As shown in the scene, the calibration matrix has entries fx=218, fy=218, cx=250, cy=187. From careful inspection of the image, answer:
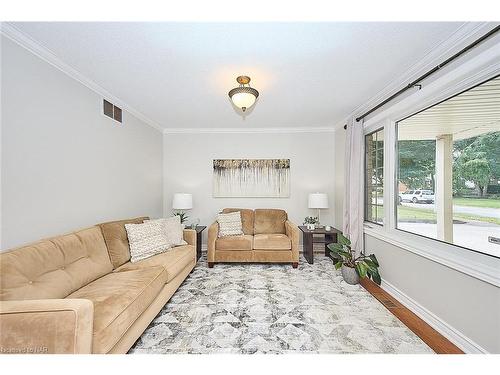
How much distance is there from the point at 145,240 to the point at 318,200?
2.96 meters

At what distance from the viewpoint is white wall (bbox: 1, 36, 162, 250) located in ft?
5.61

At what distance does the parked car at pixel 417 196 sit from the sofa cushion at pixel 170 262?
9.28 feet

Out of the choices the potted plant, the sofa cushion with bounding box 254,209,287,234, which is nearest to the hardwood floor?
the potted plant

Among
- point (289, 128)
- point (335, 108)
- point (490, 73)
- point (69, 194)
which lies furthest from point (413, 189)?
point (69, 194)

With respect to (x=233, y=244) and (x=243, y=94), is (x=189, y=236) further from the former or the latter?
(x=243, y=94)

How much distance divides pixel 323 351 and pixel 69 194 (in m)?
2.76

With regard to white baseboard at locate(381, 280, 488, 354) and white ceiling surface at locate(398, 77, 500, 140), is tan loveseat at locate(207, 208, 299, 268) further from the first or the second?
white ceiling surface at locate(398, 77, 500, 140)

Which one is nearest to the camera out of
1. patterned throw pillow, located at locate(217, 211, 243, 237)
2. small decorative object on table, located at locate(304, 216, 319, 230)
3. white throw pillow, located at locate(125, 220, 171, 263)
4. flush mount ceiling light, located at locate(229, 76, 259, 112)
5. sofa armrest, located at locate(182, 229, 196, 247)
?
flush mount ceiling light, located at locate(229, 76, 259, 112)

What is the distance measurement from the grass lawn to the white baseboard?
3.42 ft

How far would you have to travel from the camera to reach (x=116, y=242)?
244cm

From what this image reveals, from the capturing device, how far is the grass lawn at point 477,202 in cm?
170

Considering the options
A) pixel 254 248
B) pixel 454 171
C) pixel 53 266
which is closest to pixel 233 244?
pixel 254 248

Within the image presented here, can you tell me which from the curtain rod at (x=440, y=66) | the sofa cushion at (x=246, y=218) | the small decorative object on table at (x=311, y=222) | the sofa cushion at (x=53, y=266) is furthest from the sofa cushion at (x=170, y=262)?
the curtain rod at (x=440, y=66)
